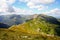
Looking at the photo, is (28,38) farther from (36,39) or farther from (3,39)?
(3,39)

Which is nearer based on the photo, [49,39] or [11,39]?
[11,39]

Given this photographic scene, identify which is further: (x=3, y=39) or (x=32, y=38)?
(x=32, y=38)

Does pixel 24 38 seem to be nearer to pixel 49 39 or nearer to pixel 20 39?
pixel 20 39

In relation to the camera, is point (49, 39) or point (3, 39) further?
point (49, 39)

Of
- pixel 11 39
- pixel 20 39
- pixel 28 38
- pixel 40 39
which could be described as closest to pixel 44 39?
pixel 40 39

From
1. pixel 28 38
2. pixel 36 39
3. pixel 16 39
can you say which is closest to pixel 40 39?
pixel 36 39

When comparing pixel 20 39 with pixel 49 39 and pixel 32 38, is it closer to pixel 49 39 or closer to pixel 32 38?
pixel 32 38

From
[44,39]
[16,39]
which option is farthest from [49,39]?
[16,39]

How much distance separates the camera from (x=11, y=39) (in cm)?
2116

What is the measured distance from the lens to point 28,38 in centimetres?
2230

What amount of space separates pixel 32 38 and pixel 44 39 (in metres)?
2.12

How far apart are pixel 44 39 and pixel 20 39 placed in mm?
4229

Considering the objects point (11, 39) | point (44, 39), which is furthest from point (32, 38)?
point (11, 39)

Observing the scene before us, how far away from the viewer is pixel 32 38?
22438mm
